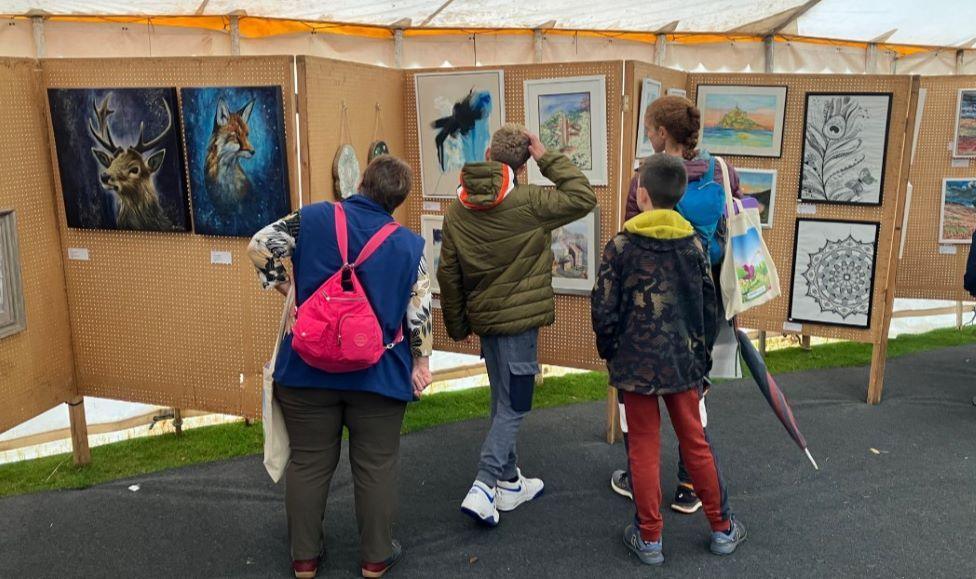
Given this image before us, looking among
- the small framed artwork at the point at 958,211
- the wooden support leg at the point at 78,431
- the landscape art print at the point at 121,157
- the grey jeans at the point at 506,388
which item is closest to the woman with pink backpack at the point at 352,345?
the grey jeans at the point at 506,388

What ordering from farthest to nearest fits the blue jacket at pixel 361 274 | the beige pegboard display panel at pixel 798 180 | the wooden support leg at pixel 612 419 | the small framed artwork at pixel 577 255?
the beige pegboard display panel at pixel 798 180, the wooden support leg at pixel 612 419, the small framed artwork at pixel 577 255, the blue jacket at pixel 361 274

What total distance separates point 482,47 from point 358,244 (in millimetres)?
4459

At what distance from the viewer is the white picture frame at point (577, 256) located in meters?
4.09

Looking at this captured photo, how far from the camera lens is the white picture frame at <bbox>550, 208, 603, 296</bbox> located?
4090mm

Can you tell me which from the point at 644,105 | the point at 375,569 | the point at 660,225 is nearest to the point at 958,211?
the point at 644,105

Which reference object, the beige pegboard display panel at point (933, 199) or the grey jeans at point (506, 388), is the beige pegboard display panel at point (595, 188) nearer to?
the grey jeans at point (506, 388)

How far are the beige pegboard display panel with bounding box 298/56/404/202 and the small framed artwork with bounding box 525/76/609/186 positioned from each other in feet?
A: 2.56

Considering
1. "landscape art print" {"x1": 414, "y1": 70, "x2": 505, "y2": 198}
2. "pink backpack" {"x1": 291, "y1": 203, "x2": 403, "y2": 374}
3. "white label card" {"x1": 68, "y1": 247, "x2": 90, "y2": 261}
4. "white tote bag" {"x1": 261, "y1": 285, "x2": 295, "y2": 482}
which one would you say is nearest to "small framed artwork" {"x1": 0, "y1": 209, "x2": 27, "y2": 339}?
"white label card" {"x1": 68, "y1": 247, "x2": 90, "y2": 261}

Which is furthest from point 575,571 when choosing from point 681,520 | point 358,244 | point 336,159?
point 336,159

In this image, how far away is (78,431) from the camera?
4109 mm

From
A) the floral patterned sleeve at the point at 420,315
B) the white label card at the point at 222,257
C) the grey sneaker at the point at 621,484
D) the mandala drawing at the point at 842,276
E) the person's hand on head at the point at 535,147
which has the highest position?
the person's hand on head at the point at 535,147

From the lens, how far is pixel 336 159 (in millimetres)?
3760

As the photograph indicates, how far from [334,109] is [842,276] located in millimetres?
3346

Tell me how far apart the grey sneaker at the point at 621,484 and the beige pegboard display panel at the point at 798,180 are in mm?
2028
